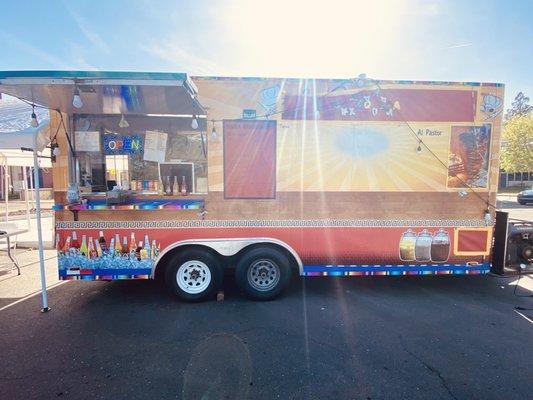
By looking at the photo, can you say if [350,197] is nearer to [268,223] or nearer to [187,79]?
[268,223]

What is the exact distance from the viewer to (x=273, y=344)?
3.50 m

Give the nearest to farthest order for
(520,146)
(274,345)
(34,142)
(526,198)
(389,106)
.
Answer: (274,345) < (34,142) < (389,106) < (526,198) < (520,146)

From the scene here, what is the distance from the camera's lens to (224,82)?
4414 millimetres

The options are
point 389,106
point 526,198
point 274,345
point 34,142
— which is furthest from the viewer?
point 526,198

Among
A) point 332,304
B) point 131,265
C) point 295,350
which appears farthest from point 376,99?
point 131,265

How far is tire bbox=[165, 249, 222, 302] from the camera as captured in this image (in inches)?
176

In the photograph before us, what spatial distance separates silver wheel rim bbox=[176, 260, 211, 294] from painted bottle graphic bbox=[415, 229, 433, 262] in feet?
10.5

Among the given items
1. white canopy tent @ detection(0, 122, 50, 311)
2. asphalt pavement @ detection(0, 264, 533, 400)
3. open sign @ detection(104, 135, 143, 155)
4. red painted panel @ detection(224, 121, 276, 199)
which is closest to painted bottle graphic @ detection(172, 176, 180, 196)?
red painted panel @ detection(224, 121, 276, 199)

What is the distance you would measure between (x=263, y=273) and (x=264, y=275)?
0.03 meters

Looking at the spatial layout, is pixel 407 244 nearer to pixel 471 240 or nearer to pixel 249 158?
pixel 471 240

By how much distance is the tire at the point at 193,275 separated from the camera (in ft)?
14.7

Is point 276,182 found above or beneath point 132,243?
above

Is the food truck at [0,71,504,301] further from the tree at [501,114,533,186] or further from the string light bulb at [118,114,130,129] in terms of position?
the tree at [501,114,533,186]

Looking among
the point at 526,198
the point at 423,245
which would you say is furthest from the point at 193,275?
the point at 526,198
